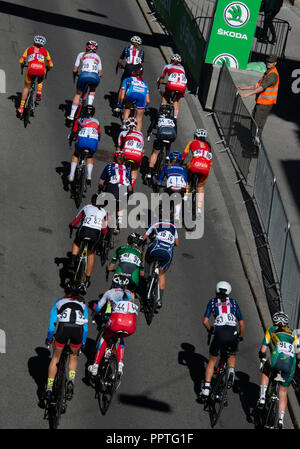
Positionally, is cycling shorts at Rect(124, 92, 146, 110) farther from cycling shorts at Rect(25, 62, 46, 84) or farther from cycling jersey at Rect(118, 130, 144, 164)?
cycling jersey at Rect(118, 130, 144, 164)

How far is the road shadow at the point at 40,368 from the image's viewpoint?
13.5 metres

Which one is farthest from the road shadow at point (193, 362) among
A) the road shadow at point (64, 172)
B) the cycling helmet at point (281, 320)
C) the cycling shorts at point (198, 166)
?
the road shadow at point (64, 172)

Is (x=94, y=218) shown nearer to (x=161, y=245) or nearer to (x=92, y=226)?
(x=92, y=226)

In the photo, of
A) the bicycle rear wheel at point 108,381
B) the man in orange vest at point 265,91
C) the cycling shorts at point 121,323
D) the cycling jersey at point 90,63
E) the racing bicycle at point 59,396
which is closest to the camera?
the racing bicycle at point 59,396

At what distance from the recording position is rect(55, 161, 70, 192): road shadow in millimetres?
19859

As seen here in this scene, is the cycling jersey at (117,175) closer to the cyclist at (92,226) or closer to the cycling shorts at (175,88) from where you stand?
the cyclist at (92,226)

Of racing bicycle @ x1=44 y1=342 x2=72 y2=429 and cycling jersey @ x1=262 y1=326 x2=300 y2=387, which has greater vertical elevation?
cycling jersey @ x1=262 y1=326 x2=300 y2=387

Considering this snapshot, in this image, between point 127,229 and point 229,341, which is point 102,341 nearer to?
point 229,341

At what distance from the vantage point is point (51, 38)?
2848 cm

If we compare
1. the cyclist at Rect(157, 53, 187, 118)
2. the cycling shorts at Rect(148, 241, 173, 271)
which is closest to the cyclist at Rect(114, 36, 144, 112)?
the cyclist at Rect(157, 53, 187, 118)

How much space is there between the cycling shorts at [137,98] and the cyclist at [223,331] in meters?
8.25

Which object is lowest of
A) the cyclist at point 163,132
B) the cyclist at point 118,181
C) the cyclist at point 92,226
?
the cyclist at point 92,226

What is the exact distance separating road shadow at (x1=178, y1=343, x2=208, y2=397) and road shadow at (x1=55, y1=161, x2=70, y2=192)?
19.1 ft
